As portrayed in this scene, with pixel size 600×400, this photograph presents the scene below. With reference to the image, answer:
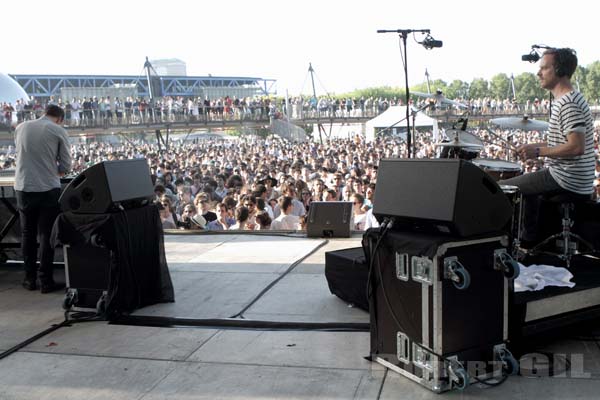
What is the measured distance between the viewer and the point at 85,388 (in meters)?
3.20

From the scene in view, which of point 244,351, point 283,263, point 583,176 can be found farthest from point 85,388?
point 583,176

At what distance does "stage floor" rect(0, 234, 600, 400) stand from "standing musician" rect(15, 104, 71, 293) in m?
0.44

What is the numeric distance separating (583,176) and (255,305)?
7.87 ft

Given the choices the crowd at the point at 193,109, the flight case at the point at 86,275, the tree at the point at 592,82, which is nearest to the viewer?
the flight case at the point at 86,275

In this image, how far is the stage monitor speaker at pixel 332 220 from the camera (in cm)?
691

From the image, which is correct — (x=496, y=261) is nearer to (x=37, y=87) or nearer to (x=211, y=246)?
(x=211, y=246)

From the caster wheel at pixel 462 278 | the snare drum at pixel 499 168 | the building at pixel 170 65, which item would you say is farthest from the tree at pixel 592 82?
the building at pixel 170 65

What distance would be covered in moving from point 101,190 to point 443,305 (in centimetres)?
251

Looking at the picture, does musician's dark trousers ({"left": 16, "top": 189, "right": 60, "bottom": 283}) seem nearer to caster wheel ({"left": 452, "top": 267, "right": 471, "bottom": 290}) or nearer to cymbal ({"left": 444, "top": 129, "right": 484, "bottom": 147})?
cymbal ({"left": 444, "top": 129, "right": 484, "bottom": 147})

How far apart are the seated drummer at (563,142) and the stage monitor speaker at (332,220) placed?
9.19ft

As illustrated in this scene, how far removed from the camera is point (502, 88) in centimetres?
9288

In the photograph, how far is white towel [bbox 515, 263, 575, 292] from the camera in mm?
3494

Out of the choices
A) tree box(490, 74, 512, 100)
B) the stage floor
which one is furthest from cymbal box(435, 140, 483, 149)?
tree box(490, 74, 512, 100)

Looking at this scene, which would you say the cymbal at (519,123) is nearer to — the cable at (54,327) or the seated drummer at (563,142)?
the seated drummer at (563,142)
